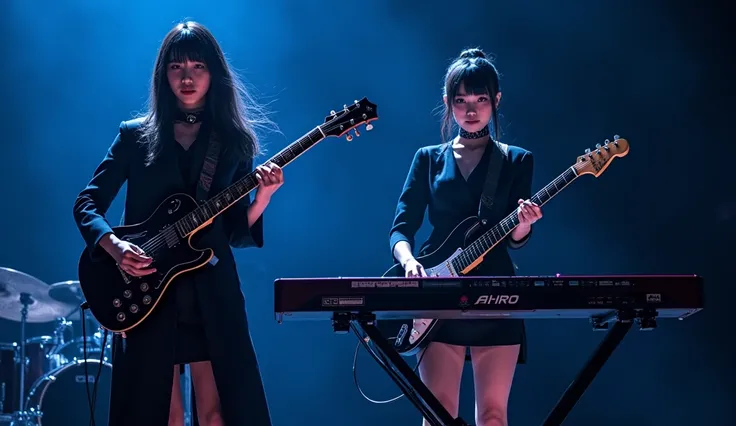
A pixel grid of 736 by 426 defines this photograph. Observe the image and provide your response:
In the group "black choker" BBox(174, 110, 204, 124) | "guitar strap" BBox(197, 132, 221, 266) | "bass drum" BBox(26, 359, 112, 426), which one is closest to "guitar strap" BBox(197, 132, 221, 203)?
"guitar strap" BBox(197, 132, 221, 266)

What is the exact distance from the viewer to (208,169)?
291 centimetres

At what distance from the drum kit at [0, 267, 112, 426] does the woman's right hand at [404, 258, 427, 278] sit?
289 cm

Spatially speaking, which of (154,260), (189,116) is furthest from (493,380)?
(189,116)

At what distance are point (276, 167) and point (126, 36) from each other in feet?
12.4

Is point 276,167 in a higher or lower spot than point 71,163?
lower

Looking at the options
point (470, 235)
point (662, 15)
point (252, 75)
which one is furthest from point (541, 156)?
point (470, 235)

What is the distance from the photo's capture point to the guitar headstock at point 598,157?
3.28 m

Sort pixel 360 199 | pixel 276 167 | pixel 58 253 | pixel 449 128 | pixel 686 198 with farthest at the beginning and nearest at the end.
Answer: pixel 58 253
pixel 360 199
pixel 686 198
pixel 449 128
pixel 276 167

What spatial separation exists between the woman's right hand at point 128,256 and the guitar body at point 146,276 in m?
0.03

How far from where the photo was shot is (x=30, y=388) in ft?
17.9

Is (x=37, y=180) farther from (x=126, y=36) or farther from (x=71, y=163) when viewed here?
(x=126, y=36)

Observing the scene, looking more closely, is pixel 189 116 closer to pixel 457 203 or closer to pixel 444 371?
pixel 457 203

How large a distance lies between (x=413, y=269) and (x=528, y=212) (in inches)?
19.0

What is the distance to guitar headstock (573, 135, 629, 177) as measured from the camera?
3275 millimetres
